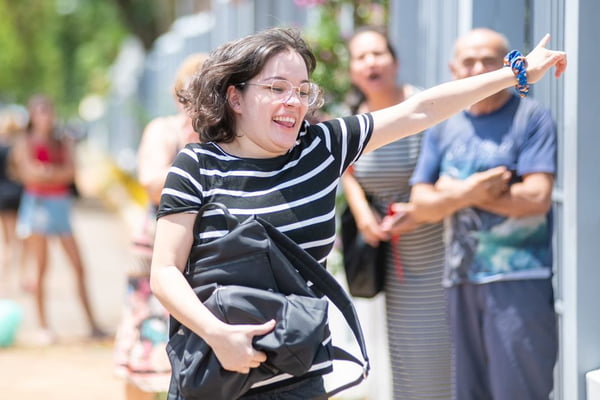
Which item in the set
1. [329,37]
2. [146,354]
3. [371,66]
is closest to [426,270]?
[371,66]

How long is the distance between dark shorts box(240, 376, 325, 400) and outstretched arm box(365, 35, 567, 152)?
77cm

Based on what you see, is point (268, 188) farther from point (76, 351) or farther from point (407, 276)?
point (76, 351)

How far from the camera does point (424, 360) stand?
4723mm

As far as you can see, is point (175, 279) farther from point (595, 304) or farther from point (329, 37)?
point (329, 37)

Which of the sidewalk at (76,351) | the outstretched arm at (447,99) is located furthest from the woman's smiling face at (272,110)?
the sidewalk at (76,351)

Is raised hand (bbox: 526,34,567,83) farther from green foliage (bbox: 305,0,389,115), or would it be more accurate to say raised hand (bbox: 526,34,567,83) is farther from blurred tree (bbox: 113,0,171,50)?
blurred tree (bbox: 113,0,171,50)

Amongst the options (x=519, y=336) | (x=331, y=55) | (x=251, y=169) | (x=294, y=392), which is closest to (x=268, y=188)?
(x=251, y=169)

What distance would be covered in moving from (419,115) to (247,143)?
0.56 metres

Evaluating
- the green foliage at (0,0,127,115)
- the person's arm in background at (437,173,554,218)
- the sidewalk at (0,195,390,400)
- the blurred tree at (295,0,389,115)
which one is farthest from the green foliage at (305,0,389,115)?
the green foliage at (0,0,127,115)

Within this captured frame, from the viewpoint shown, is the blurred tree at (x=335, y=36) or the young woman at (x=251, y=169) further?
the blurred tree at (x=335, y=36)

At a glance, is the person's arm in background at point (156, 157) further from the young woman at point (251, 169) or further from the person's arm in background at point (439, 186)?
the young woman at point (251, 169)

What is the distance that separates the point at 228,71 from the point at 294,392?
93 cm

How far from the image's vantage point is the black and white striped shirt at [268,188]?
2920 mm

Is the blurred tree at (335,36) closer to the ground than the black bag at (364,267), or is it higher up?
higher up
